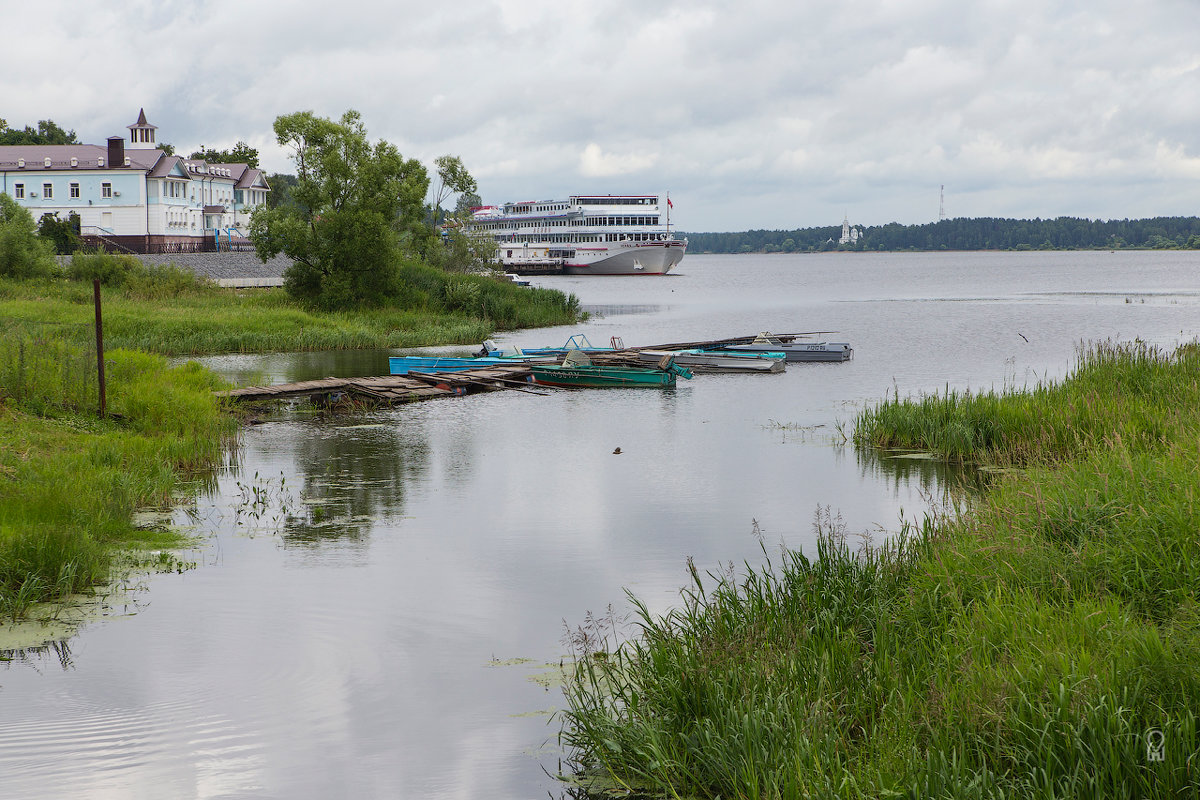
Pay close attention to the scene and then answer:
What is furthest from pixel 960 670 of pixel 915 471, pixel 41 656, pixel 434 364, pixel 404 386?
pixel 434 364

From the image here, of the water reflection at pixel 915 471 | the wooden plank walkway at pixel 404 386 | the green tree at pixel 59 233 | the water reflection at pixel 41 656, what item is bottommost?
the water reflection at pixel 41 656

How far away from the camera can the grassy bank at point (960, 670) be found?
213 inches

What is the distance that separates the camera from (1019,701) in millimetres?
5703

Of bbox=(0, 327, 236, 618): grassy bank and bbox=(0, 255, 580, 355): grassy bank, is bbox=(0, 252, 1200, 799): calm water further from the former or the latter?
bbox=(0, 255, 580, 355): grassy bank

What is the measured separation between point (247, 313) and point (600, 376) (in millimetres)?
18277

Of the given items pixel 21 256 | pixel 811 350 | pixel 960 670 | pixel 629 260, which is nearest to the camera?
pixel 960 670

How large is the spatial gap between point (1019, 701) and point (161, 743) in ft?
19.4

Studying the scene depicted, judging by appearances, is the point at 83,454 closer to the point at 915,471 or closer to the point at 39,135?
the point at 915,471

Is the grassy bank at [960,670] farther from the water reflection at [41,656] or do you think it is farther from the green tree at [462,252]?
the green tree at [462,252]

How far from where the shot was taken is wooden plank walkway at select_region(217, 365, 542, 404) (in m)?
25.2

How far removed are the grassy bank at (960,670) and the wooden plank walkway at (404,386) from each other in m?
17.6

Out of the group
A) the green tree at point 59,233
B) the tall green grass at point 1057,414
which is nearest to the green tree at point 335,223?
the green tree at point 59,233

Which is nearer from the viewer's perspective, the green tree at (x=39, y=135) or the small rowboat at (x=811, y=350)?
the small rowboat at (x=811, y=350)

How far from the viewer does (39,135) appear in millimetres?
98500
